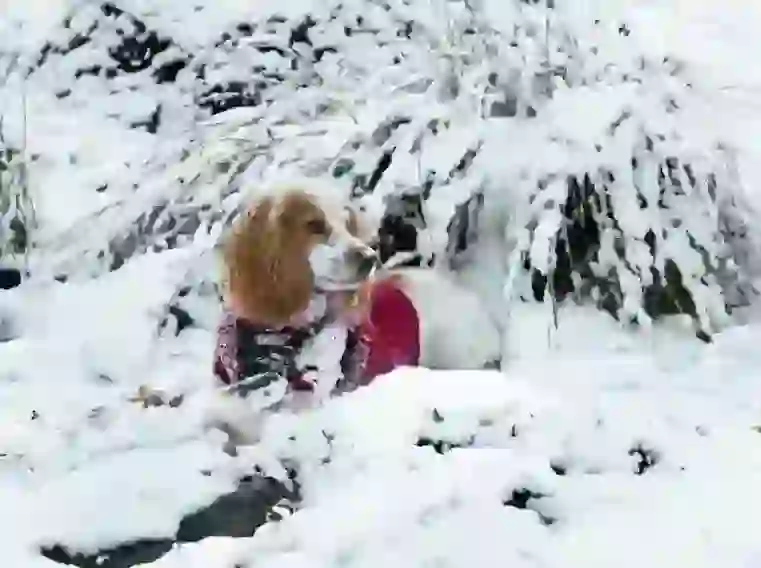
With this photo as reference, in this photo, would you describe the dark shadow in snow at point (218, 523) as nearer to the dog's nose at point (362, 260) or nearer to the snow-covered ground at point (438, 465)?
the snow-covered ground at point (438, 465)

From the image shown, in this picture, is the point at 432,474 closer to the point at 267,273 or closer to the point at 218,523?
the point at 218,523

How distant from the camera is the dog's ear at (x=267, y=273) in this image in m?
1.08

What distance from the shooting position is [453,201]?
4.73ft

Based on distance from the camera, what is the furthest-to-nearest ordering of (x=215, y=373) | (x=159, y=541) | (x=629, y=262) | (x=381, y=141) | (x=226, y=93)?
1. (x=226, y=93)
2. (x=381, y=141)
3. (x=629, y=262)
4. (x=215, y=373)
5. (x=159, y=541)

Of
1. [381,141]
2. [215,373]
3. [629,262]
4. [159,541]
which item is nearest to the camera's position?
[159,541]

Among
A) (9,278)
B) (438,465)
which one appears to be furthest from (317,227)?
(9,278)

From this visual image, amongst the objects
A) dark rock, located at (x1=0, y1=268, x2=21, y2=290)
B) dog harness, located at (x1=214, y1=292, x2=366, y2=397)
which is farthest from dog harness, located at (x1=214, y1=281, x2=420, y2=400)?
dark rock, located at (x1=0, y1=268, x2=21, y2=290)

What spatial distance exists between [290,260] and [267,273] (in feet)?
0.11

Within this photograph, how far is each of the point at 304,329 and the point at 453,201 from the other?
1.44 feet

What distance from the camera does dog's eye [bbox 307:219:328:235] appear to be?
1.08 meters

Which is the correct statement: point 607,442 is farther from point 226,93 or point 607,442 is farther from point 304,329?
point 226,93

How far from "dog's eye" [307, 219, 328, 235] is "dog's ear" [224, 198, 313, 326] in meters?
0.02

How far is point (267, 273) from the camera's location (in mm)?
1093

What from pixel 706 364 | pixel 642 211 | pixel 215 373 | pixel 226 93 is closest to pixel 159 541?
pixel 215 373
